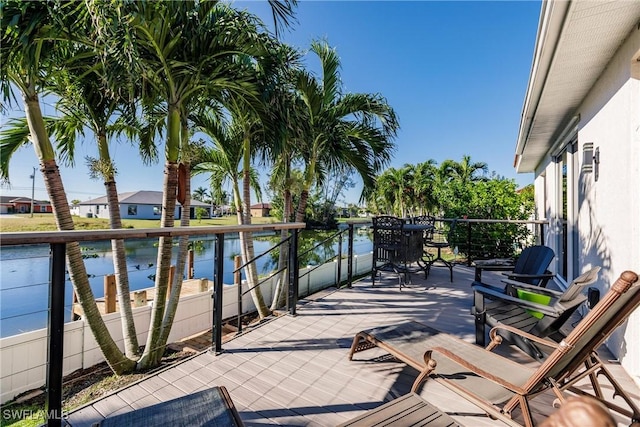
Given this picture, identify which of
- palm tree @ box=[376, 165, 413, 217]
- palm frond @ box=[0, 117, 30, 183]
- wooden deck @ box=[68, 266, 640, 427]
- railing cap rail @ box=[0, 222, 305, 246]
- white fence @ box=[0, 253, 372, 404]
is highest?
palm tree @ box=[376, 165, 413, 217]

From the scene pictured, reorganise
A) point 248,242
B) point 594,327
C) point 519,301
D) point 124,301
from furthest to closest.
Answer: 1. point 248,242
2. point 124,301
3. point 519,301
4. point 594,327

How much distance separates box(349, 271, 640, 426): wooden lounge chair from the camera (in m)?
1.62

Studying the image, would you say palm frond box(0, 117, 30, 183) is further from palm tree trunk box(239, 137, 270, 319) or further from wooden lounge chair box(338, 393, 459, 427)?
wooden lounge chair box(338, 393, 459, 427)

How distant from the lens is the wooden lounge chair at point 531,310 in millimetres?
2527

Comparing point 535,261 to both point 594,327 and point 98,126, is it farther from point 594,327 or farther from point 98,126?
point 98,126

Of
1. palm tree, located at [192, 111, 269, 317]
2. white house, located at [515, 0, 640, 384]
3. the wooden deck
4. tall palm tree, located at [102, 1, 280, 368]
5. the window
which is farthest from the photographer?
palm tree, located at [192, 111, 269, 317]

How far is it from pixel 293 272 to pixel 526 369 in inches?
97.8

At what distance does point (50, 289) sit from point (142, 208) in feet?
115

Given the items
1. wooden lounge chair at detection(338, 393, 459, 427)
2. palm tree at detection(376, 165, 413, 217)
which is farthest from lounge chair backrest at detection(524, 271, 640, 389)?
palm tree at detection(376, 165, 413, 217)

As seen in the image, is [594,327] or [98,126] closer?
[594,327]

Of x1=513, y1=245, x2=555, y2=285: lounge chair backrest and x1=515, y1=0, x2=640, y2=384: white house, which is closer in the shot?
x1=515, y1=0, x2=640, y2=384: white house

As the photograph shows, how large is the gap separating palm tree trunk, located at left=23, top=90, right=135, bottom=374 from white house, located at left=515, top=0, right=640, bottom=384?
507 cm

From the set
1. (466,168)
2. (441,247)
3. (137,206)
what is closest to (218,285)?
(441,247)

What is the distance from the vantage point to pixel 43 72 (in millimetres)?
3822
